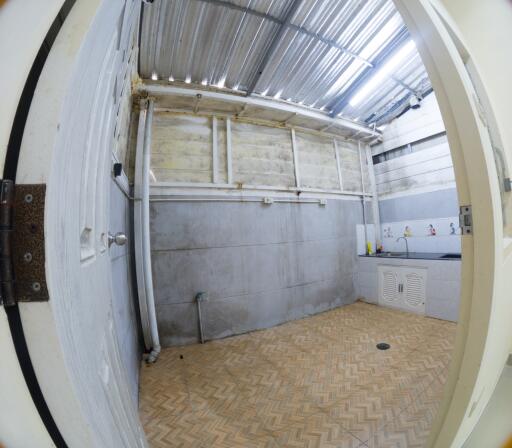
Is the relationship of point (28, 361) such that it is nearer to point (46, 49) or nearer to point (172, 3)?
point (46, 49)

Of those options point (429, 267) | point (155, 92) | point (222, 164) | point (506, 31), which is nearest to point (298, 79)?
point (222, 164)

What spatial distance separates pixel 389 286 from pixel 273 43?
5585 mm

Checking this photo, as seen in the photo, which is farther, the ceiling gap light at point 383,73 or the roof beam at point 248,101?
the ceiling gap light at point 383,73

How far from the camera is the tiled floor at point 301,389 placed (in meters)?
1.92

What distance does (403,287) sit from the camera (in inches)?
189

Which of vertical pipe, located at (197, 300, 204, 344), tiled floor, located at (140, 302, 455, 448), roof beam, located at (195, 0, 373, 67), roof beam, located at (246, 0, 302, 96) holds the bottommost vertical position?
tiled floor, located at (140, 302, 455, 448)

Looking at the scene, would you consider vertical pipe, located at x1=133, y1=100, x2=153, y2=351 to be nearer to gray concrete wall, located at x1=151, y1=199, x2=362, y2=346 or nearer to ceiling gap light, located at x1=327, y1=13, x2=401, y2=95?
gray concrete wall, located at x1=151, y1=199, x2=362, y2=346

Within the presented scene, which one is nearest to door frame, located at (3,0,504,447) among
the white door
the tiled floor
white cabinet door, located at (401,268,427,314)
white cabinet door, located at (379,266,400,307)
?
the white door

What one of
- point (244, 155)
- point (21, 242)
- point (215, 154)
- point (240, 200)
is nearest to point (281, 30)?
point (244, 155)

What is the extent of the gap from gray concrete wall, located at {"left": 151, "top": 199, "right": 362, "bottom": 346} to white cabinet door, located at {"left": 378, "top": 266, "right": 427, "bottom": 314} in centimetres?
92

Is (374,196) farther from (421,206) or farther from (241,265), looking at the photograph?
(241,265)

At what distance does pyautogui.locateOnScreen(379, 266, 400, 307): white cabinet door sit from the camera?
16.1 ft

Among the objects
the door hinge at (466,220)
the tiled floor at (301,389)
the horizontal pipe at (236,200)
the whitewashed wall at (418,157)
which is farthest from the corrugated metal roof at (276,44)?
the tiled floor at (301,389)

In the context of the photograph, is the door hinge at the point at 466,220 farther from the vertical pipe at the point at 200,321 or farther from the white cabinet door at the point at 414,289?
the white cabinet door at the point at 414,289
